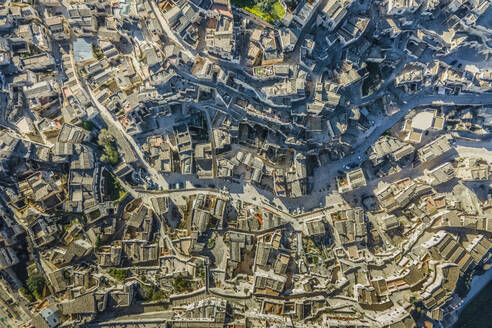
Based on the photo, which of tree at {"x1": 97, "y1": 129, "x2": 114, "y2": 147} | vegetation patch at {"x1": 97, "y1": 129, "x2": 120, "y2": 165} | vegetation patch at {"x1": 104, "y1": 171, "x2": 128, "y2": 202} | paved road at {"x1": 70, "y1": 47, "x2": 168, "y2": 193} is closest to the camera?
tree at {"x1": 97, "y1": 129, "x2": 114, "y2": 147}

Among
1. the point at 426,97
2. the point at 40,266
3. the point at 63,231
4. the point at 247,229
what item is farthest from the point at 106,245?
the point at 426,97

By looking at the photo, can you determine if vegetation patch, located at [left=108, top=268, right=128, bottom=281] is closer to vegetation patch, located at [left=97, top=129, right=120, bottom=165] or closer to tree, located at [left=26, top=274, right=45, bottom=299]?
tree, located at [left=26, top=274, right=45, bottom=299]

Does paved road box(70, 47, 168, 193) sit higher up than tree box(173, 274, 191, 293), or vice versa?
paved road box(70, 47, 168, 193)

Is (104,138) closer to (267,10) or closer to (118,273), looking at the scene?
(118,273)

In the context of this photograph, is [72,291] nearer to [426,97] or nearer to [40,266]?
[40,266]

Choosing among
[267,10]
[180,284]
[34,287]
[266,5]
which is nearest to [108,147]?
[34,287]

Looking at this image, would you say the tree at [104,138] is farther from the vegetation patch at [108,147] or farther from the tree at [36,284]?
the tree at [36,284]

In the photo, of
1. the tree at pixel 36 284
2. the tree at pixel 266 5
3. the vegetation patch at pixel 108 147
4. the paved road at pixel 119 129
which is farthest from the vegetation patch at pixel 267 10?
the tree at pixel 36 284

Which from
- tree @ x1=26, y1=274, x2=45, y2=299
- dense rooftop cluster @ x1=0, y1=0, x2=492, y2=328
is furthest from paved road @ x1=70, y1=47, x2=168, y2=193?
tree @ x1=26, y1=274, x2=45, y2=299
